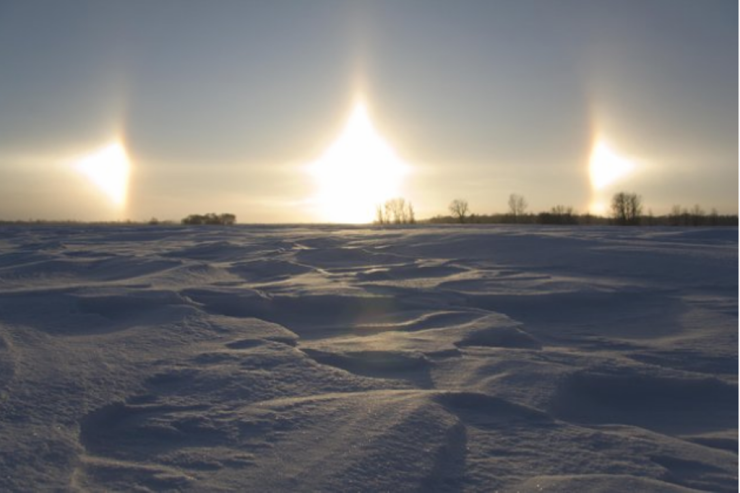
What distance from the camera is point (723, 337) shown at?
118 inches

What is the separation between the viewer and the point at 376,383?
236 centimetres

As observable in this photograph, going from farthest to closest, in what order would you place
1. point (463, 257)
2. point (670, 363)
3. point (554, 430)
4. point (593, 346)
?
point (463, 257) < point (593, 346) < point (670, 363) < point (554, 430)

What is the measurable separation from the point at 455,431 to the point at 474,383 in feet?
1.62

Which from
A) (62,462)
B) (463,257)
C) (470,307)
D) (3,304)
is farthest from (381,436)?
(463,257)

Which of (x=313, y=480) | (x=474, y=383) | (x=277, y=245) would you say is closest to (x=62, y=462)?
(x=313, y=480)

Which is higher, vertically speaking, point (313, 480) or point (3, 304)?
point (3, 304)

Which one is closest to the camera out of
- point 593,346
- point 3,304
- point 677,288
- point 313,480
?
point 313,480

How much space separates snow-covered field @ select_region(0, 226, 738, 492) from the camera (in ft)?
5.40

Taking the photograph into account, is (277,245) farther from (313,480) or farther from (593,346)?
(313,480)

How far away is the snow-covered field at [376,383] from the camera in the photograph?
64.8 inches

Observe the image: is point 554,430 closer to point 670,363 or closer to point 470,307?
point 670,363

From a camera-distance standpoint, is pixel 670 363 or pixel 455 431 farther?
pixel 670 363

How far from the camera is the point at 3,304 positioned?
3787mm

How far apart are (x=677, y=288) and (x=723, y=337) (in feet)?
4.15
